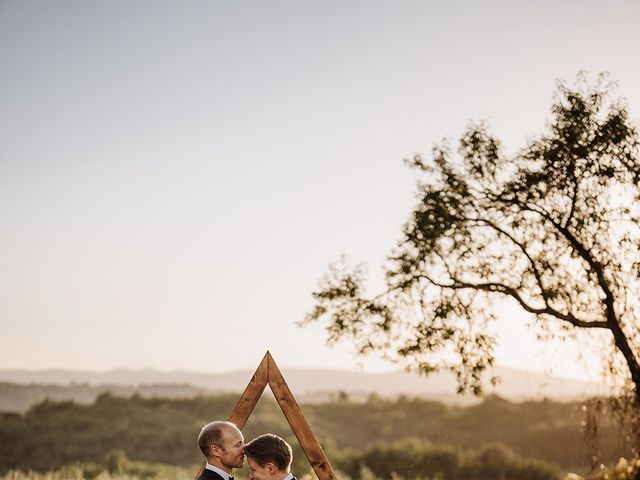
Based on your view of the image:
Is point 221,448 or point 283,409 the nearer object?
point 221,448

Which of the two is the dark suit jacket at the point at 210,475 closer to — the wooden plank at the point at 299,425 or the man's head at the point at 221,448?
the man's head at the point at 221,448

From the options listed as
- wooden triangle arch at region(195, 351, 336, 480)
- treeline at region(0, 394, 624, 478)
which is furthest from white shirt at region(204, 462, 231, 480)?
treeline at region(0, 394, 624, 478)

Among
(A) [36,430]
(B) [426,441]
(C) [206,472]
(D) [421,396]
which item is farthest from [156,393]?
(C) [206,472]

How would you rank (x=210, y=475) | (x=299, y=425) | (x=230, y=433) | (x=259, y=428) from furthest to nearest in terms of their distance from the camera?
1. (x=259, y=428)
2. (x=299, y=425)
3. (x=230, y=433)
4. (x=210, y=475)

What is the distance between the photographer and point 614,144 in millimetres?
11344

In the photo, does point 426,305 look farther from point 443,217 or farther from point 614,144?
point 614,144

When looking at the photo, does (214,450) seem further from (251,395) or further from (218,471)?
(251,395)

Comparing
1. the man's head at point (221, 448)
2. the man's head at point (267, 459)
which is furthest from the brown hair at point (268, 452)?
the man's head at point (221, 448)

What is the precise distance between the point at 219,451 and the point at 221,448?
3 cm

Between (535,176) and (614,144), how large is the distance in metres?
1.39

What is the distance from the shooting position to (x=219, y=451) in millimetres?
5668

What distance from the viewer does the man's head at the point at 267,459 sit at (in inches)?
220

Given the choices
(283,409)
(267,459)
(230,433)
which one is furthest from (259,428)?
(267,459)

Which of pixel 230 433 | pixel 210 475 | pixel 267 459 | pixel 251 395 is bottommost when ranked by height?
pixel 210 475
